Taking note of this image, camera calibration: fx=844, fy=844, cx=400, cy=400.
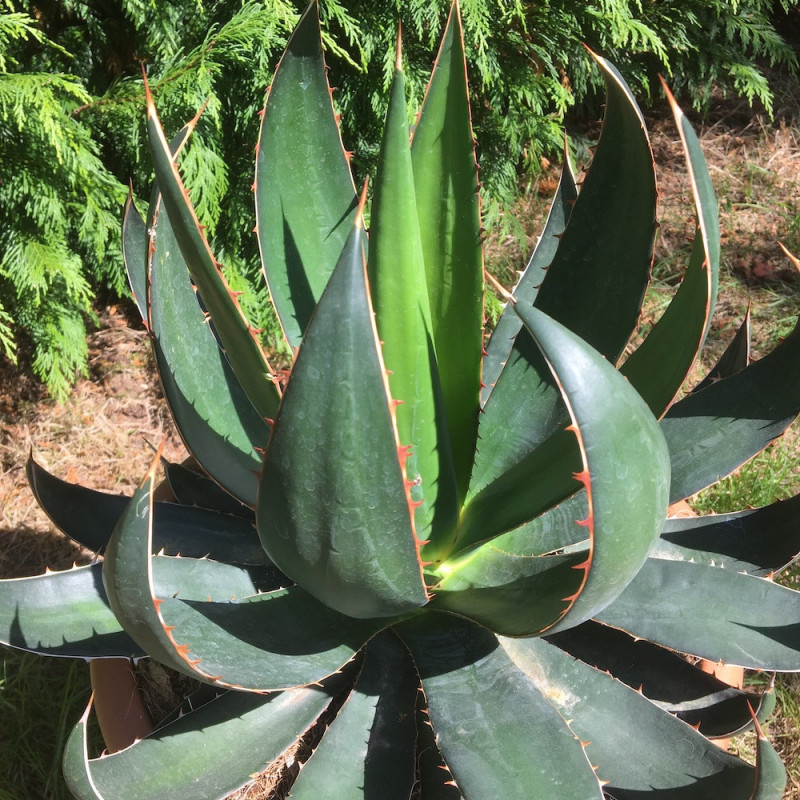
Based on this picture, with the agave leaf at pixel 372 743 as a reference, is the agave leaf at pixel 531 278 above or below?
above

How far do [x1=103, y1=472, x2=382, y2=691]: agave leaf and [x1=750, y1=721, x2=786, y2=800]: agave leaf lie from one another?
50cm

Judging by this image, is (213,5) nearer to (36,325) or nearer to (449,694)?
(36,325)

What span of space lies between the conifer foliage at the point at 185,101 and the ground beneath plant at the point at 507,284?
0.51ft

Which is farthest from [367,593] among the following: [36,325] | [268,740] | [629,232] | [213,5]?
[213,5]

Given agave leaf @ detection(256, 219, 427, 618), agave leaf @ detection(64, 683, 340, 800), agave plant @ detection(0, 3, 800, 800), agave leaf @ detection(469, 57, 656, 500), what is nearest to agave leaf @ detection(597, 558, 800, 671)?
agave plant @ detection(0, 3, 800, 800)

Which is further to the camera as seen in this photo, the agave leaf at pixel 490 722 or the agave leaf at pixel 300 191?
the agave leaf at pixel 300 191

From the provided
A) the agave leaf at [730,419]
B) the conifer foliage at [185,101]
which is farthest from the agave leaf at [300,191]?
the conifer foliage at [185,101]

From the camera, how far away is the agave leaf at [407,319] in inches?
38.2

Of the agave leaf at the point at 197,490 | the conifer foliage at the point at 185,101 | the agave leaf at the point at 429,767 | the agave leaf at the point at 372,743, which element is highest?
the conifer foliage at the point at 185,101

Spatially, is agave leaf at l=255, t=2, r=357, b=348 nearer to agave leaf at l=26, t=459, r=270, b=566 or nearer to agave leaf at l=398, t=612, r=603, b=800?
agave leaf at l=26, t=459, r=270, b=566

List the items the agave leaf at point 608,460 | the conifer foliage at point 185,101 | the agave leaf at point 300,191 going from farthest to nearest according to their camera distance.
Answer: the conifer foliage at point 185,101
the agave leaf at point 300,191
the agave leaf at point 608,460

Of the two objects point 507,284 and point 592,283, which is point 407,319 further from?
point 507,284

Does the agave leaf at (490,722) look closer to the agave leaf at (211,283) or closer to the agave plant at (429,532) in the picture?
the agave plant at (429,532)

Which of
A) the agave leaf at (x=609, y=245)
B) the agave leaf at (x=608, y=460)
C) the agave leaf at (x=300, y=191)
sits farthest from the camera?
the agave leaf at (x=300, y=191)
